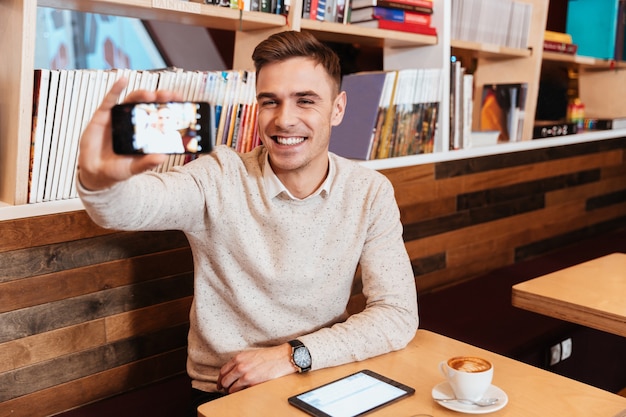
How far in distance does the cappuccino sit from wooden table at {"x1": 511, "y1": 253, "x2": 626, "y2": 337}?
2.17ft

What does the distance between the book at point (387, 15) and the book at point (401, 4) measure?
0.04ft

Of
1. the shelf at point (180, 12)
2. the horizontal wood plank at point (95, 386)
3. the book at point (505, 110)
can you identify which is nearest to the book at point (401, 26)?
the shelf at point (180, 12)

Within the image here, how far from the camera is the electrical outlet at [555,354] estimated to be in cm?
249

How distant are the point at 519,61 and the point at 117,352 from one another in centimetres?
233

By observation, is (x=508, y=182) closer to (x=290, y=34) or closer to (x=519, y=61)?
(x=519, y=61)

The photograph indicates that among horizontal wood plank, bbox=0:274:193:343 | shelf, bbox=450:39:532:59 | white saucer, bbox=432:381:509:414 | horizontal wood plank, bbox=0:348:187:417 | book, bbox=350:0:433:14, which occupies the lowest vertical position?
horizontal wood plank, bbox=0:348:187:417

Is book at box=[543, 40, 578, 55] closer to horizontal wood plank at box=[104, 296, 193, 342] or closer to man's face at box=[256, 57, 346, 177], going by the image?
man's face at box=[256, 57, 346, 177]

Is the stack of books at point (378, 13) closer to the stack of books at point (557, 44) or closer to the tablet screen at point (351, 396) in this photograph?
the stack of books at point (557, 44)

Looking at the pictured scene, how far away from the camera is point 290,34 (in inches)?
63.9

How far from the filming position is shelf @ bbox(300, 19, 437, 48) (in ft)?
7.45

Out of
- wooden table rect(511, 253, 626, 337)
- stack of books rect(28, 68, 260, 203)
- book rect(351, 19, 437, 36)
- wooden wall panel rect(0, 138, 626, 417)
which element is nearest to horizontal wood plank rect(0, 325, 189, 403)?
wooden wall panel rect(0, 138, 626, 417)

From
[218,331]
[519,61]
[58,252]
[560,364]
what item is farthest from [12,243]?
[519,61]

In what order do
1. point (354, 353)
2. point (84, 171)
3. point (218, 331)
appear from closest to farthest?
point (84, 171) < point (354, 353) < point (218, 331)

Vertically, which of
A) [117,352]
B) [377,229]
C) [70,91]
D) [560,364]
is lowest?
[560,364]
